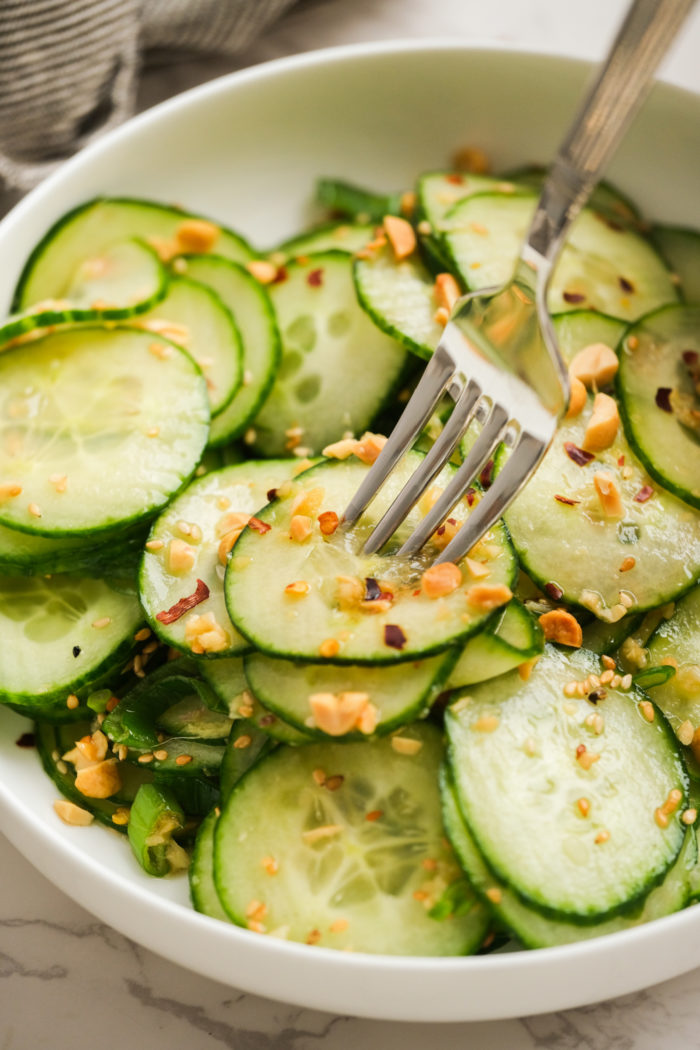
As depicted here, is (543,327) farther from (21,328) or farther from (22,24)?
(22,24)

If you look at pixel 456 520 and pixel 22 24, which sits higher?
pixel 22 24

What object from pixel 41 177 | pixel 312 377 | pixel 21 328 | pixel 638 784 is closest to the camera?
pixel 638 784

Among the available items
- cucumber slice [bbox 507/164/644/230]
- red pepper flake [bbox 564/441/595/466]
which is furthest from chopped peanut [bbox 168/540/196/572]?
cucumber slice [bbox 507/164/644/230]

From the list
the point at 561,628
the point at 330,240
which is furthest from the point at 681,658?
the point at 330,240

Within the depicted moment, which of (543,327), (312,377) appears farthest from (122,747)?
(543,327)

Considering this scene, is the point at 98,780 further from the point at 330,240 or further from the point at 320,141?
the point at 320,141

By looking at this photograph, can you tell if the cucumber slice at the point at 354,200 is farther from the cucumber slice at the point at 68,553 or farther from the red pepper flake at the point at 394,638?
the red pepper flake at the point at 394,638

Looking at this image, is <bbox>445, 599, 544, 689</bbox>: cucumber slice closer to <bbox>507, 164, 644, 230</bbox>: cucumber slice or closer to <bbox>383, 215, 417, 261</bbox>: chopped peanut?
<bbox>383, 215, 417, 261</bbox>: chopped peanut
